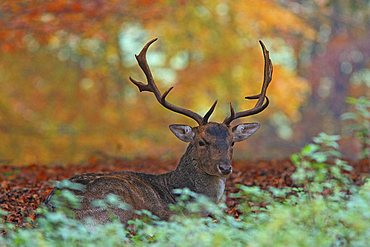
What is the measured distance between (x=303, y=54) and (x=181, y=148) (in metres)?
6.80

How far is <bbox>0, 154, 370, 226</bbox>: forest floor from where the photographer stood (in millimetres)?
7840

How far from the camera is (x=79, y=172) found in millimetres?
10758

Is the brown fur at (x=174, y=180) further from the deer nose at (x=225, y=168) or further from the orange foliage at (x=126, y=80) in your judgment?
the orange foliage at (x=126, y=80)

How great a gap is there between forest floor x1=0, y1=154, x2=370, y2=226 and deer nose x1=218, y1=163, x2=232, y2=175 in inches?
18.8

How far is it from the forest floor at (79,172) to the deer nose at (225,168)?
0.48 metres

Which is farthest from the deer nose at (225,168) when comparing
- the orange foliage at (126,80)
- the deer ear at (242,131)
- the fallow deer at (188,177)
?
the orange foliage at (126,80)

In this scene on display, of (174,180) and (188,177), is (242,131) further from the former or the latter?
(174,180)

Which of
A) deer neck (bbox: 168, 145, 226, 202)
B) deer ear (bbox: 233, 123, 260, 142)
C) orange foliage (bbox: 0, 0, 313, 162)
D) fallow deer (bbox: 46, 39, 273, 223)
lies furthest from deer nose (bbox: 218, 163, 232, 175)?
orange foliage (bbox: 0, 0, 313, 162)

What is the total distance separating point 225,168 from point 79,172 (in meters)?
3.72

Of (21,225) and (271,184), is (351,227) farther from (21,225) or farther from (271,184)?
(271,184)

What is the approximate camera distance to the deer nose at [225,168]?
737 centimetres

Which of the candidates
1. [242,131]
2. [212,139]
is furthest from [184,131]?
[242,131]

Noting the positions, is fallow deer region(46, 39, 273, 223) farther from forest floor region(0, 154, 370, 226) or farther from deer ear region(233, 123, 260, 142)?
forest floor region(0, 154, 370, 226)

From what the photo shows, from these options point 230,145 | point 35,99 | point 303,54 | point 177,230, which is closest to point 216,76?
point 35,99
